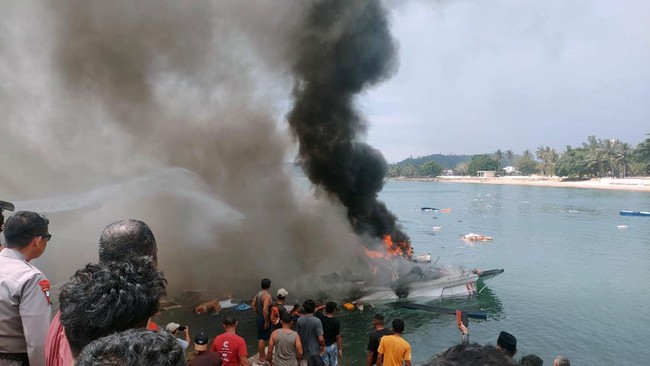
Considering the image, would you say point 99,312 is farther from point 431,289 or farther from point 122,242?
point 431,289

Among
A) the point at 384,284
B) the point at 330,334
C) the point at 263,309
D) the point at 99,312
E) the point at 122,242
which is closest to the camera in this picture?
the point at 99,312

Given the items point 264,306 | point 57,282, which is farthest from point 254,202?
point 264,306

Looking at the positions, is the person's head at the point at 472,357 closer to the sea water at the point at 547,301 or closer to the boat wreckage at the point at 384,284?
the sea water at the point at 547,301

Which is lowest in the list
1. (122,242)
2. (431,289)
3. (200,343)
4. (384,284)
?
(431,289)

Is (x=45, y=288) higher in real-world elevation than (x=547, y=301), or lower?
higher

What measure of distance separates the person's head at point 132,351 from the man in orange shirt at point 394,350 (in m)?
5.73

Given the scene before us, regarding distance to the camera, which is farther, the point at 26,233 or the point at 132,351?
the point at 26,233

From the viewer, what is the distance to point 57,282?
15805mm

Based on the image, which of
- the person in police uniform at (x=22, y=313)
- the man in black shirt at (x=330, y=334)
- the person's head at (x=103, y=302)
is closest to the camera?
the person's head at (x=103, y=302)

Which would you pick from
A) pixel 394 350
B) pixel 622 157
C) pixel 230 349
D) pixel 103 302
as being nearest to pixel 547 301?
pixel 394 350

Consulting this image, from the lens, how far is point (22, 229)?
3.55 m

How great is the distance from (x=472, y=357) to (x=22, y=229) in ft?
11.9

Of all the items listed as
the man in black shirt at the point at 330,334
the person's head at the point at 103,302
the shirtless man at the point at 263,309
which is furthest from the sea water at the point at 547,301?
the person's head at the point at 103,302

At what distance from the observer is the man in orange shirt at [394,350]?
22.5 ft
